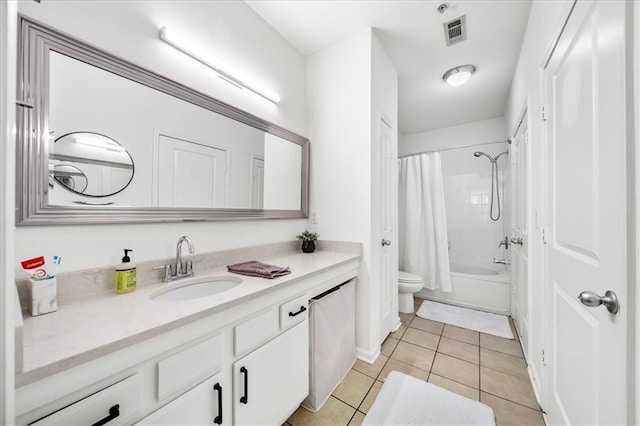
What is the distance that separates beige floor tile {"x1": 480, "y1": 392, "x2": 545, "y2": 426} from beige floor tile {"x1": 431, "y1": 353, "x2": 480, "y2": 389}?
12cm

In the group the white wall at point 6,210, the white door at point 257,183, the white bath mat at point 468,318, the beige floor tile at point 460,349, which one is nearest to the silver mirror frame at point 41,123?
the white wall at point 6,210

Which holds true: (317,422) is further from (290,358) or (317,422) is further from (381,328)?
(381,328)

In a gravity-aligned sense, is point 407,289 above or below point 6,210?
below

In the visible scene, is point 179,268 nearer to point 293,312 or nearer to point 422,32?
point 293,312

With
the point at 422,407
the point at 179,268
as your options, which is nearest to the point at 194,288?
the point at 179,268

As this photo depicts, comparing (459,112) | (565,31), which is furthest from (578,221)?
(459,112)

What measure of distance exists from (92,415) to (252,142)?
5.02ft

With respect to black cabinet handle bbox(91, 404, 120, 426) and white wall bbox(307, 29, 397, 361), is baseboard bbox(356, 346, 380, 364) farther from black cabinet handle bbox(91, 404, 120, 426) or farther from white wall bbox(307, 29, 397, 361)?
black cabinet handle bbox(91, 404, 120, 426)

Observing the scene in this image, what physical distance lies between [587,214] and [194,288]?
1690mm

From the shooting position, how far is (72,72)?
98 centimetres

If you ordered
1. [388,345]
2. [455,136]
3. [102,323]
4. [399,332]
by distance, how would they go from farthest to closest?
[455,136] → [399,332] → [388,345] → [102,323]

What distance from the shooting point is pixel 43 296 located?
82cm

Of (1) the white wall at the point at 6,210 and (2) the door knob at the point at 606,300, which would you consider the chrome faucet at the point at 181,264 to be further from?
(2) the door knob at the point at 606,300

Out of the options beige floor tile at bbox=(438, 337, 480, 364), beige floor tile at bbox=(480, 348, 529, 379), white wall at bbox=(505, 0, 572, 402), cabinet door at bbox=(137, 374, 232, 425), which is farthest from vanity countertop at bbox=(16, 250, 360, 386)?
beige floor tile at bbox=(480, 348, 529, 379)
